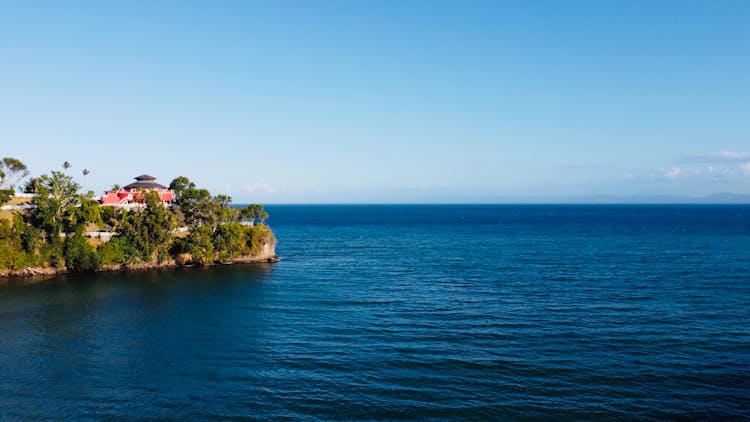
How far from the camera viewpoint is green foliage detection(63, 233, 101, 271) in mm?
84188

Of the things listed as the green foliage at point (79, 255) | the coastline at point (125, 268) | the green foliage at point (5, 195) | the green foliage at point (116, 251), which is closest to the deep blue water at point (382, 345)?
the green foliage at point (116, 251)

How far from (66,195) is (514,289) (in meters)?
88.9

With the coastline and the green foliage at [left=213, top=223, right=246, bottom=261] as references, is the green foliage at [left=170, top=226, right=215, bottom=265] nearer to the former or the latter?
the green foliage at [left=213, top=223, right=246, bottom=261]

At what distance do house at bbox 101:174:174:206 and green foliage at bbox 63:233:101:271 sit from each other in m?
20.9

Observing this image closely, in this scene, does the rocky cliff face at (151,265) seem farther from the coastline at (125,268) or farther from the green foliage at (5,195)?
the green foliage at (5,195)

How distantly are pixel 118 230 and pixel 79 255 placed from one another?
371 inches

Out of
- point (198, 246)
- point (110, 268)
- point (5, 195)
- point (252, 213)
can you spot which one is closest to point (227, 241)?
point (198, 246)

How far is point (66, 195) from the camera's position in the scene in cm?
9012

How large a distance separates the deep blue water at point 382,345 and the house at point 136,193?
96.3 ft

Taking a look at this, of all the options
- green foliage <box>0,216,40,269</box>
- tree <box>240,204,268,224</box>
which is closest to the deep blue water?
green foliage <box>0,216,40,269</box>

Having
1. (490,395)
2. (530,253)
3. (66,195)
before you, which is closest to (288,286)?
(490,395)

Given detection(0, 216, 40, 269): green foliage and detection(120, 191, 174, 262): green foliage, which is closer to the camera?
detection(0, 216, 40, 269): green foliage

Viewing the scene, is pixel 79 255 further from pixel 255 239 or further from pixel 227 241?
pixel 255 239

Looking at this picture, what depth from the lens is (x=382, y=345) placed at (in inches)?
1781
